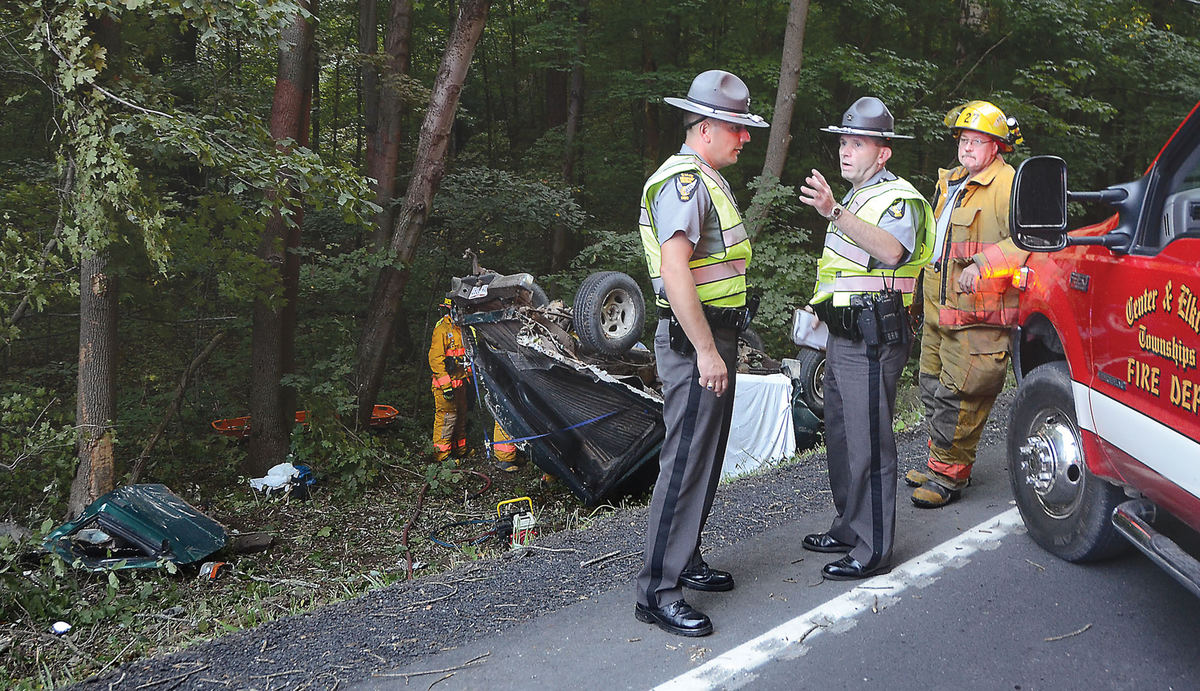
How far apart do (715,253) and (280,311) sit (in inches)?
316

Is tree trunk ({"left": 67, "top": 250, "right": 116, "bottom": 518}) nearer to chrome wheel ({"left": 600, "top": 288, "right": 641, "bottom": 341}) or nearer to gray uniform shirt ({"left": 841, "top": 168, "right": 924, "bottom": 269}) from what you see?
chrome wheel ({"left": 600, "top": 288, "right": 641, "bottom": 341})

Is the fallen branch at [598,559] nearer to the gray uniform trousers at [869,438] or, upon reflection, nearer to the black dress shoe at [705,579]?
the black dress shoe at [705,579]

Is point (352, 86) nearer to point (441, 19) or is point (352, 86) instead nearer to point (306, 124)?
point (441, 19)

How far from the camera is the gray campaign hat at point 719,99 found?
10.5ft

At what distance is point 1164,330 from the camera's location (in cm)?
274

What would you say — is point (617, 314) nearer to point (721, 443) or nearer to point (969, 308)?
point (969, 308)

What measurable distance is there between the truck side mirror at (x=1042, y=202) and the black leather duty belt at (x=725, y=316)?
1.02m

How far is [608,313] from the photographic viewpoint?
25.7 feet

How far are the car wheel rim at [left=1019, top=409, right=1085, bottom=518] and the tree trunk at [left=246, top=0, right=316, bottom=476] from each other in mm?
7887

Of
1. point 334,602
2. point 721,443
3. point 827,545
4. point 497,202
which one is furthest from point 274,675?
point 497,202

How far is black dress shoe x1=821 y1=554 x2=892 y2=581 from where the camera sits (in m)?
3.67

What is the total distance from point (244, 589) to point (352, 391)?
4.91 m

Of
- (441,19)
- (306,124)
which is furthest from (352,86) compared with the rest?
(306,124)

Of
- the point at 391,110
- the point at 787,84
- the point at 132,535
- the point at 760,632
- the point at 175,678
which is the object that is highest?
the point at 787,84
